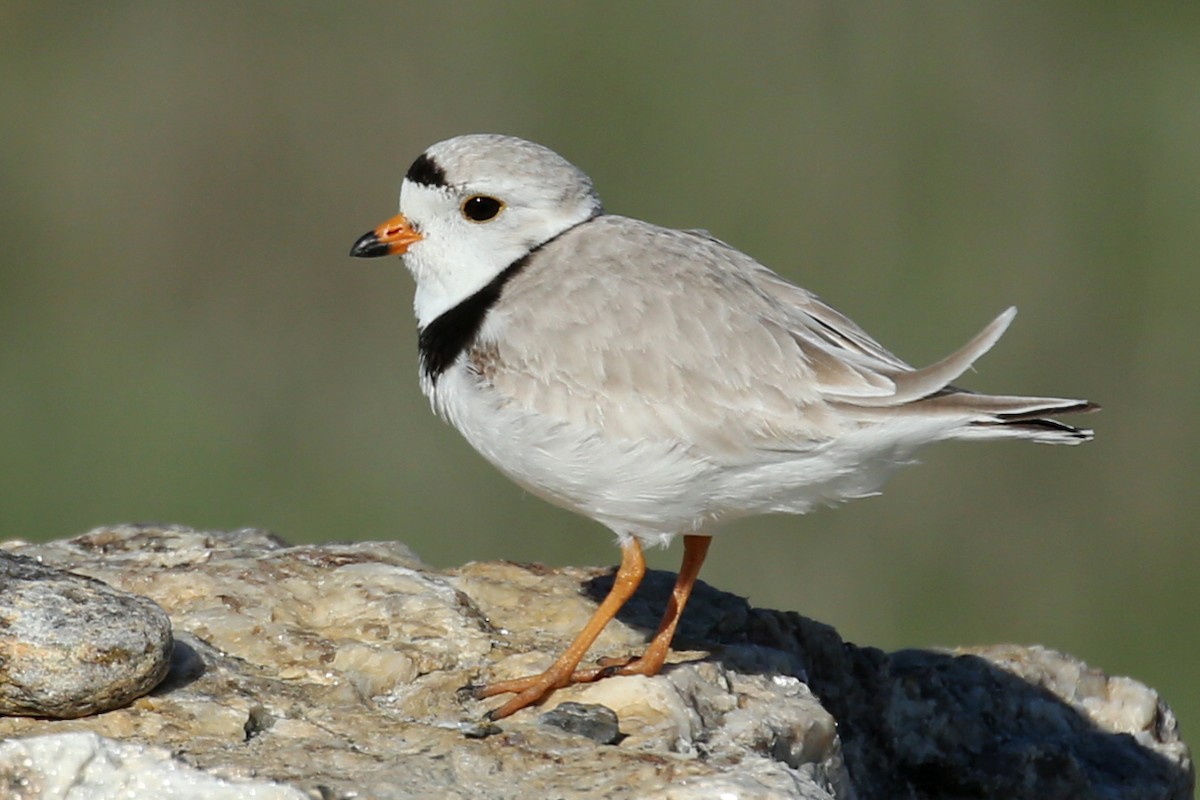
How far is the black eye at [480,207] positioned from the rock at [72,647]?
177cm

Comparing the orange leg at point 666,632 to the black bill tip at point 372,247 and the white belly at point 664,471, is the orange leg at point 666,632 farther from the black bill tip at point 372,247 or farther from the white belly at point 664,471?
the black bill tip at point 372,247

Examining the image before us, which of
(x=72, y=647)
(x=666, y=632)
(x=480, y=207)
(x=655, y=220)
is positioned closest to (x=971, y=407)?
(x=666, y=632)

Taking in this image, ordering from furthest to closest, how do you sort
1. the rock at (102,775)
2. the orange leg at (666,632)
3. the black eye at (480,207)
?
the black eye at (480,207), the orange leg at (666,632), the rock at (102,775)

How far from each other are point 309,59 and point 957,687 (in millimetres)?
6604

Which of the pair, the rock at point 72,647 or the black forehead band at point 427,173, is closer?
the rock at point 72,647

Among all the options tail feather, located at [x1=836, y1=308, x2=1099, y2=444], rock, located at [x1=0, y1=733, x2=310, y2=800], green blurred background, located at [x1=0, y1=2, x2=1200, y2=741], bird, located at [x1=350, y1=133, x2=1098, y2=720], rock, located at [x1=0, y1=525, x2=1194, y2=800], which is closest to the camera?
rock, located at [x1=0, y1=733, x2=310, y2=800]

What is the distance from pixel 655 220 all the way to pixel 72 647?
20.7 feet

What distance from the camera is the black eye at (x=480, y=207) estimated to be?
5.55 m

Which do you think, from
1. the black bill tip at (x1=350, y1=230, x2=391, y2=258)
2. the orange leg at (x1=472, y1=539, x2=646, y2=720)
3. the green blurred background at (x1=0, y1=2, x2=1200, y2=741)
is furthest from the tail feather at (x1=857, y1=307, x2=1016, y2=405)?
the green blurred background at (x1=0, y1=2, x2=1200, y2=741)

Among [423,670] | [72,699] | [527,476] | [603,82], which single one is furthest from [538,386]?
[603,82]

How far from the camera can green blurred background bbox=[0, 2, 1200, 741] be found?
911 cm

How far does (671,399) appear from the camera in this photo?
4.92 metres

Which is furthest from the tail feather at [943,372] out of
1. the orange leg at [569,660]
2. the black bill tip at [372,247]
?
the black bill tip at [372,247]

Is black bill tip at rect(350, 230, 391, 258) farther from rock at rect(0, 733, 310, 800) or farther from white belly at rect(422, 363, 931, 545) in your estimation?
rock at rect(0, 733, 310, 800)
